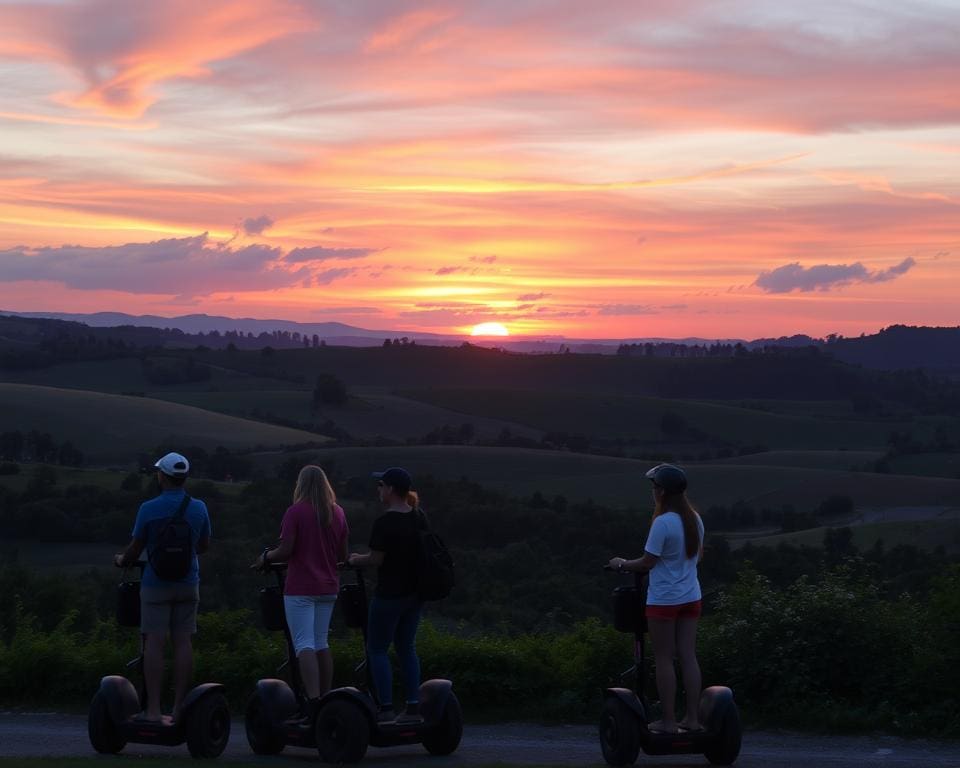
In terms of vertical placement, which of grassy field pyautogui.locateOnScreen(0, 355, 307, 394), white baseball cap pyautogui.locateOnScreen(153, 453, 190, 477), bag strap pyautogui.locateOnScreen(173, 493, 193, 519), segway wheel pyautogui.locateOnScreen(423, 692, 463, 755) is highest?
grassy field pyautogui.locateOnScreen(0, 355, 307, 394)

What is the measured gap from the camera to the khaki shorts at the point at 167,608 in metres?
8.48

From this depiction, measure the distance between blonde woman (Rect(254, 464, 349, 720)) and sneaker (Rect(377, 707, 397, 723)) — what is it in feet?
1.37

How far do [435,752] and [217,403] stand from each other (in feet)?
373

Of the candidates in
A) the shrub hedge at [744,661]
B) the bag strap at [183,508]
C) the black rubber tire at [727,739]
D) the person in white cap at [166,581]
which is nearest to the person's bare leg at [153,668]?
the person in white cap at [166,581]

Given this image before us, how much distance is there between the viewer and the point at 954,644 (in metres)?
9.83

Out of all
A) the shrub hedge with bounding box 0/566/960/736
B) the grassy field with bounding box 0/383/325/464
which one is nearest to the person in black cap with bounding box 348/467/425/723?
the shrub hedge with bounding box 0/566/960/736

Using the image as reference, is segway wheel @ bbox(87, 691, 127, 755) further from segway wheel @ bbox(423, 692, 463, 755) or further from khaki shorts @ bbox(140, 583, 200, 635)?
segway wheel @ bbox(423, 692, 463, 755)

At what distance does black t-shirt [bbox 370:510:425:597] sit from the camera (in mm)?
8375

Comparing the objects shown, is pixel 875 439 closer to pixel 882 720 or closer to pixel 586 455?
pixel 586 455

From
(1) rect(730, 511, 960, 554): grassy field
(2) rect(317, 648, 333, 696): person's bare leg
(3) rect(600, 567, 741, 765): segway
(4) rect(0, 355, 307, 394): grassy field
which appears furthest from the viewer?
(4) rect(0, 355, 307, 394): grassy field

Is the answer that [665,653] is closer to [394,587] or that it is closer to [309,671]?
[394,587]

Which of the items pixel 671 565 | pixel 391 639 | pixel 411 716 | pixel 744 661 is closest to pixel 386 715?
pixel 411 716

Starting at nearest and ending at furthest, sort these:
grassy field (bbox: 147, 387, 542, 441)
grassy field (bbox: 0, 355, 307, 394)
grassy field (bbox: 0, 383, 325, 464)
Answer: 1. grassy field (bbox: 0, 383, 325, 464)
2. grassy field (bbox: 147, 387, 542, 441)
3. grassy field (bbox: 0, 355, 307, 394)

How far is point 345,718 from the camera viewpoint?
8.33m
